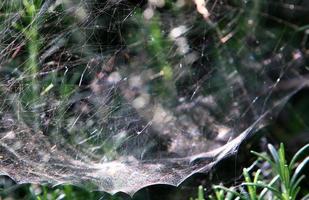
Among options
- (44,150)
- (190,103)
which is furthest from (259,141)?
(44,150)

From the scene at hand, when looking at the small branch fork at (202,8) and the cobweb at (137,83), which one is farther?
the small branch fork at (202,8)

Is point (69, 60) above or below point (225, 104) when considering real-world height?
above

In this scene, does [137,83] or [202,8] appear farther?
[202,8]

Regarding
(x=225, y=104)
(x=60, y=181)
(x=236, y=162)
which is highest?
(x=60, y=181)

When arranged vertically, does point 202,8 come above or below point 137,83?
above

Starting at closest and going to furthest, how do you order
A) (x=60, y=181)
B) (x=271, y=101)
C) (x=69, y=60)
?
(x=60, y=181) < (x=69, y=60) < (x=271, y=101)

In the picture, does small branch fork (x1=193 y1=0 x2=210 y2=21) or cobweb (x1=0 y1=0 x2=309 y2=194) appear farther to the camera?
small branch fork (x1=193 y1=0 x2=210 y2=21)

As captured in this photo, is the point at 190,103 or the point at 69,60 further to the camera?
the point at 190,103

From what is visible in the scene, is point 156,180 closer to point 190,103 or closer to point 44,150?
point 44,150
